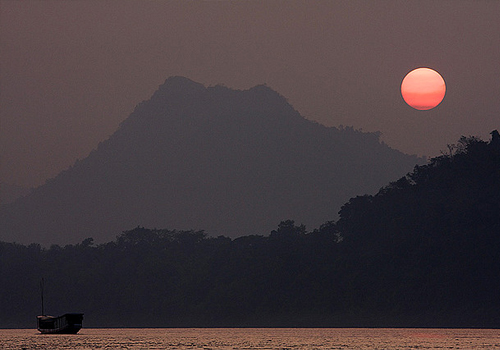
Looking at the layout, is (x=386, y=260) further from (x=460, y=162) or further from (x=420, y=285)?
(x=460, y=162)

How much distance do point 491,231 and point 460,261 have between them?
933 cm

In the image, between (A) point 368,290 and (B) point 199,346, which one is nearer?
(B) point 199,346

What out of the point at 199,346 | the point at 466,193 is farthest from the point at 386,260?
the point at 199,346

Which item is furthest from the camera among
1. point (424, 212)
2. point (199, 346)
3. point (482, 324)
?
point (424, 212)

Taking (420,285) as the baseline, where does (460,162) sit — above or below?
above

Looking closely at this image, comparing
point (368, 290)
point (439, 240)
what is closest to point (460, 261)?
point (439, 240)

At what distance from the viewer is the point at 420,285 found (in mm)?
190750

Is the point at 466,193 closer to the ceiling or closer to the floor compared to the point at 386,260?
closer to the ceiling

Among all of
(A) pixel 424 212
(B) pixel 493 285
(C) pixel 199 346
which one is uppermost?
(A) pixel 424 212

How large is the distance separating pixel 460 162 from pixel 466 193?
9999mm

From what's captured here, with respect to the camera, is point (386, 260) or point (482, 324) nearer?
point (482, 324)

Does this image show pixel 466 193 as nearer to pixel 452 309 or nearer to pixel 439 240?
pixel 439 240

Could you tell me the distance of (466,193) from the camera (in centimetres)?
19000

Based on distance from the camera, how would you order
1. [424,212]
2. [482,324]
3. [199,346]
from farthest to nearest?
[424,212] < [482,324] < [199,346]
